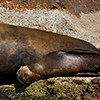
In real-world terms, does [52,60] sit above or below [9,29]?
below

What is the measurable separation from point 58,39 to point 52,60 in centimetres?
52

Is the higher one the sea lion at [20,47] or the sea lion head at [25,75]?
the sea lion at [20,47]

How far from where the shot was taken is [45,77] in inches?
104

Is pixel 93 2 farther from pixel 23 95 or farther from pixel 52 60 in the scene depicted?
pixel 23 95

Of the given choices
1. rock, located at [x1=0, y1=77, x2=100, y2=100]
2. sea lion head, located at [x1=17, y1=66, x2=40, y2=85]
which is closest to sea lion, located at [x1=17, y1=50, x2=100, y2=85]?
sea lion head, located at [x1=17, y1=66, x2=40, y2=85]

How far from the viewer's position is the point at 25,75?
2535mm

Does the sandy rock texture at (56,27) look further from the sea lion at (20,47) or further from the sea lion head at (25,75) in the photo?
the sea lion at (20,47)

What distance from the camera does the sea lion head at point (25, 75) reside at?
252 centimetres

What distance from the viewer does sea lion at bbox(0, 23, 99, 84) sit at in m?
2.55

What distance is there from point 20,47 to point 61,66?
73 centimetres

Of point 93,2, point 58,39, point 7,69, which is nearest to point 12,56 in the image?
point 7,69

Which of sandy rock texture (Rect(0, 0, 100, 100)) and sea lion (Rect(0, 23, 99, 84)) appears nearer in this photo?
sandy rock texture (Rect(0, 0, 100, 100))

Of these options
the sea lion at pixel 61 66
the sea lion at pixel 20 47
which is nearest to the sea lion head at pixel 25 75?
the sea lion at pixel 61 66

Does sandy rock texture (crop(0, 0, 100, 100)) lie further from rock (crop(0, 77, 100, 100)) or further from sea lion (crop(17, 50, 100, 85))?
sea lion (crop(17, 50, 100, 85))
